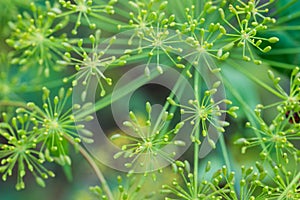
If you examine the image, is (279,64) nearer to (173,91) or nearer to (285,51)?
(285,51)

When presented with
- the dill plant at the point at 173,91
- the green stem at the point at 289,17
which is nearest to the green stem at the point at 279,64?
the dill plant at the point at 173,91

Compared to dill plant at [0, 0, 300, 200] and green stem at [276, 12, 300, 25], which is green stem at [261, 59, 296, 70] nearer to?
dill plant at [0, 0, 300, 200]

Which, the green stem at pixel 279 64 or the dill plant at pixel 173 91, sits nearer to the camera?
the dill plant at pixel 173 91

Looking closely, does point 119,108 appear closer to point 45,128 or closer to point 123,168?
point 123,168

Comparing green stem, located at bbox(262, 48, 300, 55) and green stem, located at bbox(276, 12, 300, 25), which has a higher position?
green stem, located at bbox(276, 12, 300, 25)

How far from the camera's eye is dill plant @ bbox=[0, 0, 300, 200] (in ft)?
4.19

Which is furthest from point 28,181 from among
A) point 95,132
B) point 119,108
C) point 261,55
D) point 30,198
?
point 261,55

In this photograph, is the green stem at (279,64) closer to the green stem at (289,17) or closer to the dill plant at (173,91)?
the dill plant at (173,91)

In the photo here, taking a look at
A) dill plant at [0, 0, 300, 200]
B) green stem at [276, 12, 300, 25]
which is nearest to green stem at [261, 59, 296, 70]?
dill plant at [0, 0, 300, 200]

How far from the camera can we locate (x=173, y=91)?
1.41 meters

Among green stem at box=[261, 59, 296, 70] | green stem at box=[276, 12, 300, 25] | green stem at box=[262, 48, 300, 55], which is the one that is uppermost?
green stem at box=[276, 12, 300, 25]

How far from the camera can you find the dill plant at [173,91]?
1276 millimetres

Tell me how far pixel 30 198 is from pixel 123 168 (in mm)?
450

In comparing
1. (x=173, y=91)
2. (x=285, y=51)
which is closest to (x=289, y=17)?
(x=285, y=51)
